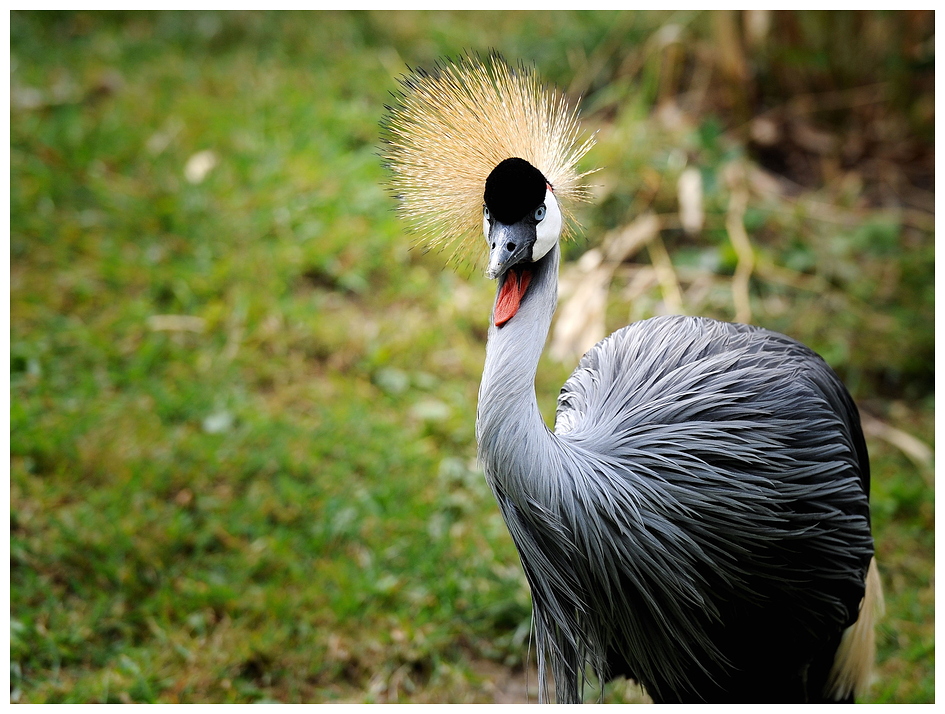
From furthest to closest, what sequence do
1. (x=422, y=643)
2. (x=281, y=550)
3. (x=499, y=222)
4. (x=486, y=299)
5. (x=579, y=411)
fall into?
(x=486, y=299), (x=281, y=550), (x=422, y=643), (x=579, y=411), (x=499, y=222)

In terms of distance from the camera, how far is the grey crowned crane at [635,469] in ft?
4.15

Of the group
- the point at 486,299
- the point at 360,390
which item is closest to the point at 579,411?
the point at 360,390

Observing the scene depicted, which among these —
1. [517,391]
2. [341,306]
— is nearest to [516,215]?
[517,391]

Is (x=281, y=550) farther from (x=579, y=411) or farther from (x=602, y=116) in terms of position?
(x=602, y=116)

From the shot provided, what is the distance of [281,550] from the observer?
2121 mm

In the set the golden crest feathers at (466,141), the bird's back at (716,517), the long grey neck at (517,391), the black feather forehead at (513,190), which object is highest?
the golden crest feathers at (466,141)

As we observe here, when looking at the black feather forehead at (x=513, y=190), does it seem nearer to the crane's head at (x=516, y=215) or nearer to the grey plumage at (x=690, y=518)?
the crane's head at (x=516, y=215)

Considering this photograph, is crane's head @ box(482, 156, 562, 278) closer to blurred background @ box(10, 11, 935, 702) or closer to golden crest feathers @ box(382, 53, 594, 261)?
golden crest feathers @ box(382, 53, 594, 261)

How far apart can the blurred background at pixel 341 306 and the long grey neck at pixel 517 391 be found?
23.0 inches

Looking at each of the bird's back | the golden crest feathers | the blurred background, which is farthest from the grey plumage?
the blurred background

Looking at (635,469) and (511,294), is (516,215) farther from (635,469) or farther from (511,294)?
(635,469)

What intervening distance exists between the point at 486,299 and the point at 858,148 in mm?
1694

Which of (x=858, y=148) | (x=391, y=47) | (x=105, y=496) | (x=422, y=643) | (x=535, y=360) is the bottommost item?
(x=422, y=643)

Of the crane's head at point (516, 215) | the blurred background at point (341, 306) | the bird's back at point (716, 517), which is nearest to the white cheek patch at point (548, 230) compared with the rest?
the crane's head at point (516, 215)
